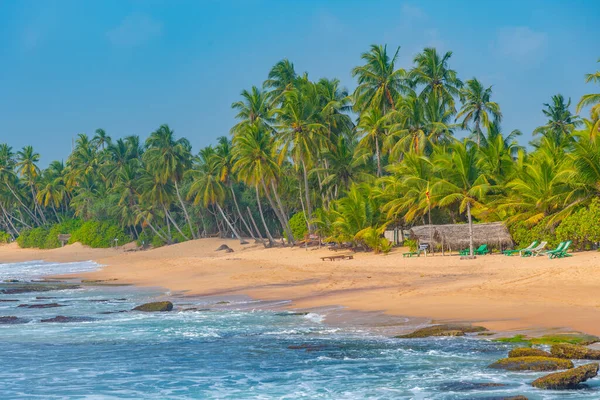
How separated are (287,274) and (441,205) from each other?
9.18m

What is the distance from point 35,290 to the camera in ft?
90.2

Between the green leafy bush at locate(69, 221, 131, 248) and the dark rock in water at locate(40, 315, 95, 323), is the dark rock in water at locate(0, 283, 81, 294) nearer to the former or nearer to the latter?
the dark rock in water at locate(40, 315, 95, 323)

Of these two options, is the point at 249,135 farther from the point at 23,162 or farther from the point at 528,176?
the point at 23,162

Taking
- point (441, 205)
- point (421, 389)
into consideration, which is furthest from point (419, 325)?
point (441, 205)

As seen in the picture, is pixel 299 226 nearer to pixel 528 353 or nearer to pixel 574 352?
pixel 528 353

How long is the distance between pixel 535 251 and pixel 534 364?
652 inches

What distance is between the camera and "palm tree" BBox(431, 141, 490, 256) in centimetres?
3078

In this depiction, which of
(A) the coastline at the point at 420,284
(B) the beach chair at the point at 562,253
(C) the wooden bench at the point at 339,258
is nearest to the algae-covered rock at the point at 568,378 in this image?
(A) the coastline at the point at 420,284

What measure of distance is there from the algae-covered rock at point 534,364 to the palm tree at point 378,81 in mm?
38269

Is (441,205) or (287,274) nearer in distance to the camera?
(287,274)

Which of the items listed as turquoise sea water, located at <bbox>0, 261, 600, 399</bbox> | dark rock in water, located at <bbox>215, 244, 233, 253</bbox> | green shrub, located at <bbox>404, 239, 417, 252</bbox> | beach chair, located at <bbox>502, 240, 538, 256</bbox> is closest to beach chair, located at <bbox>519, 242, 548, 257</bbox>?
beach chair, located at <bbox>502, 240, 538, 256</bbox>

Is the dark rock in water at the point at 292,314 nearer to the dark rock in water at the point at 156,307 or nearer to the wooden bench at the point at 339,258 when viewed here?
the dark rock in water at the point at 156,307

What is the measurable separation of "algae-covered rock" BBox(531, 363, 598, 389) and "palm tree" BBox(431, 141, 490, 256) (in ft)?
72.8

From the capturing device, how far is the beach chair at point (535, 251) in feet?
81.3
